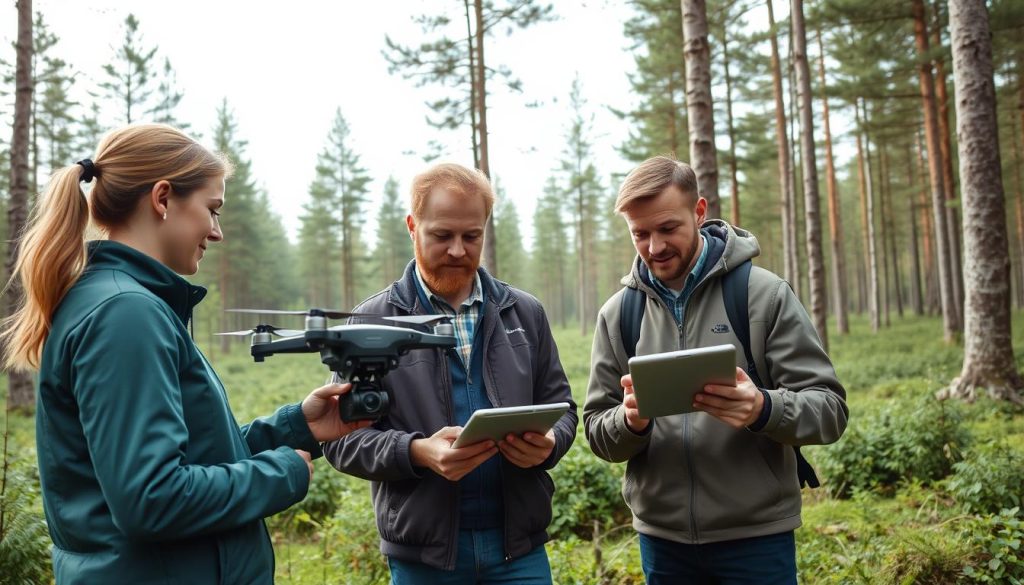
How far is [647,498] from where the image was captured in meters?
2.78

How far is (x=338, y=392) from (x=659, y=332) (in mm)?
1369

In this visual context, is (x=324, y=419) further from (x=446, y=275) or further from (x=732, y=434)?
(x=732, y=434)

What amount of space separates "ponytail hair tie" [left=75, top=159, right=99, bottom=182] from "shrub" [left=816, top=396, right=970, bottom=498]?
6719mm

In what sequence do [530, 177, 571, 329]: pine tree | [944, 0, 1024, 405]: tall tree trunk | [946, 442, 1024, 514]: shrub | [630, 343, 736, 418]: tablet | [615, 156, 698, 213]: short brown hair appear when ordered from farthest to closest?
[530, 177, 571, 329]: pine tree < [944, 0, 1024, 405]: tall tree trunk < [946, 442, 1024, 514]: shrub < [615, 156, 698, 213]: short brown hair < [630, 343, 736, 418]: tablet

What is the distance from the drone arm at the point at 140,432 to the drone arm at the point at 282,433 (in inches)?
25.8

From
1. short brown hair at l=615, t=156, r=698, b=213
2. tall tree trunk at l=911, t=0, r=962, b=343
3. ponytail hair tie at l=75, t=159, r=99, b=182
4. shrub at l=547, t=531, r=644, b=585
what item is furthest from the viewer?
tall tree trunk at l=911, t=0, r=962, b=343

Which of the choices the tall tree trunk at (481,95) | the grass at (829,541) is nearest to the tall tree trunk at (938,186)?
the grass at (829,541)

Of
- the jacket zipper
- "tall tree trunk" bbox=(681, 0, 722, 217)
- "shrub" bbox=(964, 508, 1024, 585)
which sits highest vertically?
"tall tree trunk" bbox=(681, 0, 722, 217)

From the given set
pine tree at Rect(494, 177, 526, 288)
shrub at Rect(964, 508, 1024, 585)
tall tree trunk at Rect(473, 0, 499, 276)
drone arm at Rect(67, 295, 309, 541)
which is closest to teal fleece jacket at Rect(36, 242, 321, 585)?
drone arm at Rect(67, 295, 309, 541)

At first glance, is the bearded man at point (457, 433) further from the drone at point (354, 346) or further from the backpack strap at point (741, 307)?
the backpack strap at point (741, 307)

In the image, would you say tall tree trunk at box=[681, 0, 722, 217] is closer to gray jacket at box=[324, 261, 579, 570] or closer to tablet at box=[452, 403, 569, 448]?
gray jacket at box=[324, 261, 579, 570]

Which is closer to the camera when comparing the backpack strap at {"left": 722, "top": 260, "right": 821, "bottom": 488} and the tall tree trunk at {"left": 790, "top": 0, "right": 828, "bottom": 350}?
the backpack strap at {"left": 722, "top": 260, "right": 821, "bottom": 488}

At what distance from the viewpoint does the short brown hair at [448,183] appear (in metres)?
2.67

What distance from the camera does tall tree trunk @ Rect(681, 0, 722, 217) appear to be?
6375mm
